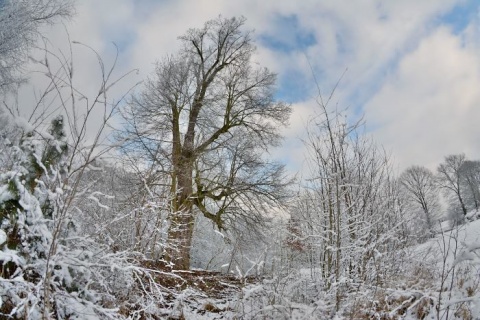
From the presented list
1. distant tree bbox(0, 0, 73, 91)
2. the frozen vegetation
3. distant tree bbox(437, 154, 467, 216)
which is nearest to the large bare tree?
the frozen vegetation

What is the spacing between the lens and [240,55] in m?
12.8

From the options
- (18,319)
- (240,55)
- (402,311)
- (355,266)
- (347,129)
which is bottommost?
(402,311)

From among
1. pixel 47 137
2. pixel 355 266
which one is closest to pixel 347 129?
pixel 355 266

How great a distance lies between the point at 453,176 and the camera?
1340 inches

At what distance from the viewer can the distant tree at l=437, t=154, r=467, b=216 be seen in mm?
33094

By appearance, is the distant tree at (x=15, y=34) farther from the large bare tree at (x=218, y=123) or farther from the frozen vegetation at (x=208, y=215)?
the large bare tree at (x=218, y=123)

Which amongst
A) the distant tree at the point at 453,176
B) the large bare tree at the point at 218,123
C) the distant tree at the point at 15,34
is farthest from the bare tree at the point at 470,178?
the distant tree at the point at 15,34

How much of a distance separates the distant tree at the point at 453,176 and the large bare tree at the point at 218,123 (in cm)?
2900

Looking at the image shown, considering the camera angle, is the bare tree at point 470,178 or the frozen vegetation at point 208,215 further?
the bare tree at point 470,178

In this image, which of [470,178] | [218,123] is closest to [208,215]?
[218,123]

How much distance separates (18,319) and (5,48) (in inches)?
405

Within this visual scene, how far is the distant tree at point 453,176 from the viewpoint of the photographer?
33.1 meters

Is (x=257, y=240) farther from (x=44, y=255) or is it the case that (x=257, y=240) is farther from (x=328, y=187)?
(x=44, y=255)

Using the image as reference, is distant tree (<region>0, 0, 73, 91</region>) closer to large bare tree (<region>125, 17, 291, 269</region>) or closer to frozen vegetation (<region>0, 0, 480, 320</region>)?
frozen vegetation (<region>0, 0, 480, 320</region>)
